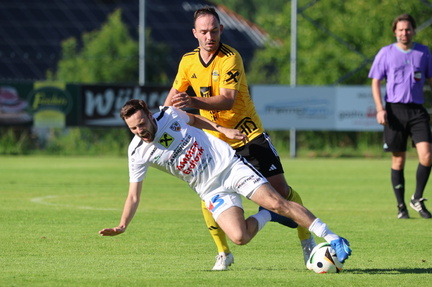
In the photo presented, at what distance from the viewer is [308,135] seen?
3005 cm

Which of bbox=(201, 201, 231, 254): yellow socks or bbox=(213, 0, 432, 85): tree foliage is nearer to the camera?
bbox=(201, 201, 231, 254): yellow socks

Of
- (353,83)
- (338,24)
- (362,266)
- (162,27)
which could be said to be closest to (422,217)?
(362,266)

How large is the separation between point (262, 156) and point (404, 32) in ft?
13.9

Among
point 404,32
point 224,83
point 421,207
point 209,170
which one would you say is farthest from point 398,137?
point 209,170

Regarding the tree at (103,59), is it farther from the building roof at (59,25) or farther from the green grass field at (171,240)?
the green grass field at (171,240)

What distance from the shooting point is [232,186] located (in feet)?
25.1

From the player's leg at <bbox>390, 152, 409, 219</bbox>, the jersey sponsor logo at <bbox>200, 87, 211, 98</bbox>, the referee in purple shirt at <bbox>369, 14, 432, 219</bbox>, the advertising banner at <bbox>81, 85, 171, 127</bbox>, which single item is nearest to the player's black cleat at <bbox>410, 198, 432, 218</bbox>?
the referee in purple shirt at <bbox>369, 14, 432, 219</bbox>

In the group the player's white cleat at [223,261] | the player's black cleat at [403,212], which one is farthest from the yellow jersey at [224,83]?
the player's black cleat at [403,212]

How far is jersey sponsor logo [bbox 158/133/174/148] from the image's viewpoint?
24.6ft

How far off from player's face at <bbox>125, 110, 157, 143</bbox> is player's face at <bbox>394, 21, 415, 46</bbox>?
17.5 ft

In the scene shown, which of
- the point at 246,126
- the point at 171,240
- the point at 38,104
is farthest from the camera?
the point at 38,104

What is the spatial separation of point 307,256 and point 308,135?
72.1 feet

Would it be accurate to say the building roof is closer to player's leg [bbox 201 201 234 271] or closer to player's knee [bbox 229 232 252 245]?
player's leg [bbox 201 201 234 271]

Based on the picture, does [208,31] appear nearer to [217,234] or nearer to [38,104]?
[217,234]
